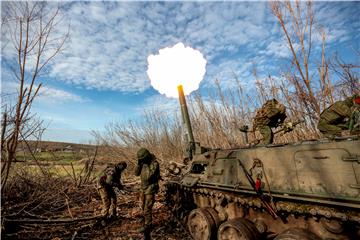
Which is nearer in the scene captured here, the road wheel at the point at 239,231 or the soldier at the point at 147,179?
the road wheel at the point at 239,231

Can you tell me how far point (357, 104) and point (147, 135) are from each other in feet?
47.1

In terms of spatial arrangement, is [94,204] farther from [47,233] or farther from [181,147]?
[181,147]

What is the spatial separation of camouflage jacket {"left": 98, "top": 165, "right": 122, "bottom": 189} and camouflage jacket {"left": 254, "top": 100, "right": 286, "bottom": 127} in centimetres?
447

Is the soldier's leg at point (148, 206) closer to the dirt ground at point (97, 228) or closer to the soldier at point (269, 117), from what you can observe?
the dirt ground at point (97, 228)

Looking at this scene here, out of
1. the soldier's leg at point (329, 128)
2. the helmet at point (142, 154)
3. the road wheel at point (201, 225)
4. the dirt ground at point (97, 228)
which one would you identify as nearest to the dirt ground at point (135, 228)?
the dirt ground at point (97, 228)

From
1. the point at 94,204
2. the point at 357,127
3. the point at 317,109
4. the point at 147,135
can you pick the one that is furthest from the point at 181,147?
the point at 357,127

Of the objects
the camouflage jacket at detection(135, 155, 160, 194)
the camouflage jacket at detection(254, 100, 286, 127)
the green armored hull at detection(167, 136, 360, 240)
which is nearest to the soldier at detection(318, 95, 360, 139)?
the camouflage jacket at detection(254, 100, 286, 127)

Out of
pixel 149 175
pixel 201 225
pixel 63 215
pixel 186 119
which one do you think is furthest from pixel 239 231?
pixel 63 215

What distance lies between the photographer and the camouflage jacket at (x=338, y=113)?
17.5 ft

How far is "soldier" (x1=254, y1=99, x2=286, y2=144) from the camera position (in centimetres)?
672

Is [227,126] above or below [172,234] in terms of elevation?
above

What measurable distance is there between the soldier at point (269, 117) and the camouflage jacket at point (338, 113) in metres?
1.21

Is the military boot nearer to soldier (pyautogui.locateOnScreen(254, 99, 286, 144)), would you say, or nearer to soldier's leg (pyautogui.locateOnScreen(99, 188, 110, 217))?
soldier's leg (pyautogui.locateOnScreen(99, 188, 110, 217))

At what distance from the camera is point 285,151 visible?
4199 mm
